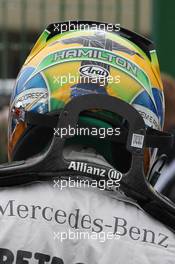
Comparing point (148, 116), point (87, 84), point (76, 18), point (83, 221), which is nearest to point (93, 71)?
point (87, 84)

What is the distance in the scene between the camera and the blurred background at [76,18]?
4641mm

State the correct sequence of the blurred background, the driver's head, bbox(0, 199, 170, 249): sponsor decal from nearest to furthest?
bbox(0, 199, 170, 249): sponsor decal
the driver's head
the blurred background

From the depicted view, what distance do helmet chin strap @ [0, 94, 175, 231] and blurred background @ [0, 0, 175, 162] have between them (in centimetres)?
343

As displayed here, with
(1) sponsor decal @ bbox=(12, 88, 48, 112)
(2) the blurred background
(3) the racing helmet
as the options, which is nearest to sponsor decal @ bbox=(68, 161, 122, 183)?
(3) the racing helmet

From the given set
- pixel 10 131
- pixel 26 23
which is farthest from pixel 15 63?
pixel 10 131

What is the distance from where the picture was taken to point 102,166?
124cm

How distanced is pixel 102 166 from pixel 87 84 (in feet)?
0.52

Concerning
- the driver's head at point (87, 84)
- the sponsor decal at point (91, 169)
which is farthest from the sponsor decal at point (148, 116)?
the sponsor decal at point (91, 169)

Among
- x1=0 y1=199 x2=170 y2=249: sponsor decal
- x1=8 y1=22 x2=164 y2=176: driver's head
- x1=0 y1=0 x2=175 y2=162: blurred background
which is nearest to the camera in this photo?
x1=0 y1=199 x2=170 y2=249: sponsor decal

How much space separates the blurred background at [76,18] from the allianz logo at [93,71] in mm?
3332

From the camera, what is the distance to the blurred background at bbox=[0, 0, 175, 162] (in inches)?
183

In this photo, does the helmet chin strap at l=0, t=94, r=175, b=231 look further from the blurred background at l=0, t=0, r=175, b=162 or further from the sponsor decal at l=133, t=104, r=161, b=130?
the blurred background at l=0, t=0, r=175, b=162

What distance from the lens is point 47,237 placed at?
117cm

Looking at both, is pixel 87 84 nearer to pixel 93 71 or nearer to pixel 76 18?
pixel 93 71
